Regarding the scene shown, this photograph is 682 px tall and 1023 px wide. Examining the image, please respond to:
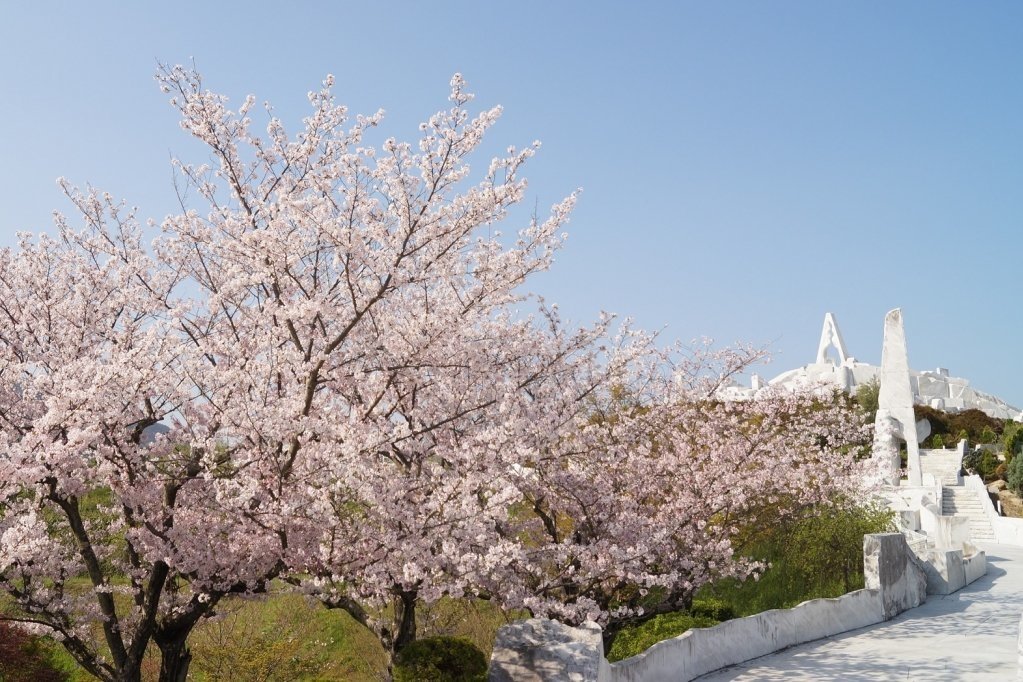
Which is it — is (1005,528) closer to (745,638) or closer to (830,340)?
(745,638)

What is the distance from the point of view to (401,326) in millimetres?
7785

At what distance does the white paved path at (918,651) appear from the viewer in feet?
26.3

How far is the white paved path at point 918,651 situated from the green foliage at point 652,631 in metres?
1.53

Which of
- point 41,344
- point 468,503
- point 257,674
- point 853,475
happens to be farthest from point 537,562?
point 853,475

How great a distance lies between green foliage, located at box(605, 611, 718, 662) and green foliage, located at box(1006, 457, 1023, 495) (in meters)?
30.9

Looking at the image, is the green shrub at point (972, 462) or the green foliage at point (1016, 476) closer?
the green foliage at point (1016, 476)

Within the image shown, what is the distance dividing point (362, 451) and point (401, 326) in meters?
1.24

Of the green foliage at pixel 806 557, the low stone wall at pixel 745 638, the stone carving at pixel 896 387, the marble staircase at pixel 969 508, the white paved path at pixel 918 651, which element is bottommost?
the white paved path at pixel 918 651

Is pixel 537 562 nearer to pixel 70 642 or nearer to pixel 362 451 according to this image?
pixel 362 451

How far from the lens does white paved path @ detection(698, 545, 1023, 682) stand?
8023 mm

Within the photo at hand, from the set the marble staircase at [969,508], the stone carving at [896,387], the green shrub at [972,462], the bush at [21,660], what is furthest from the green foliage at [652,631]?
the green shrub at [972,462]

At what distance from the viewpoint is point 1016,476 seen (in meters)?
35.9

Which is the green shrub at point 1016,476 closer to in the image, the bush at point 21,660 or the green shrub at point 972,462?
the green shrub at point 972,462

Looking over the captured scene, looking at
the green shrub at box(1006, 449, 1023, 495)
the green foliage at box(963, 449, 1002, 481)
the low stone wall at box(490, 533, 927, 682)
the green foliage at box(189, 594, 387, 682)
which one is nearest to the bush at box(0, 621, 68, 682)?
the green foliage at box(189, 594, 387, 682)
